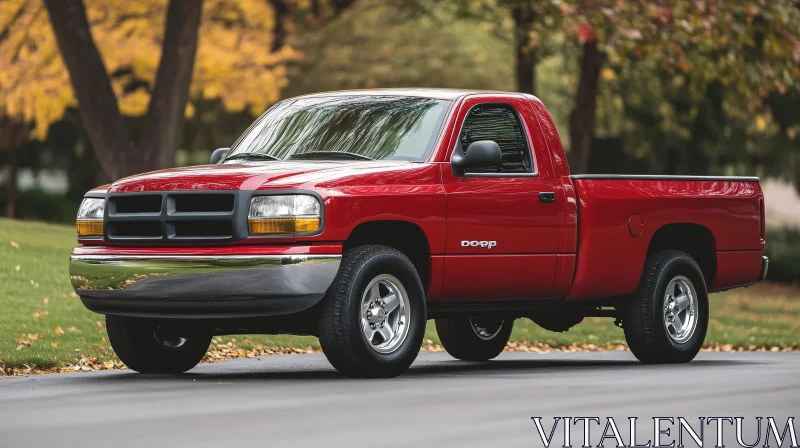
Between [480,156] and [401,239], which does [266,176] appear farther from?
[480,156]

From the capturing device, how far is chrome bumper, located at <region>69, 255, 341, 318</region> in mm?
10375

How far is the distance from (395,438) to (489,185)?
4018 millimetres

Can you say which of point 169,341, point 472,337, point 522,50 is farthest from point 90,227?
point 522,50

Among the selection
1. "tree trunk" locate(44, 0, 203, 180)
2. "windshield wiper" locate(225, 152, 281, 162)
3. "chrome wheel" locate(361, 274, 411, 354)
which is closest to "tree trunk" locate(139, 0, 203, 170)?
"tree trunk" locate(44, 0, 203, 180)

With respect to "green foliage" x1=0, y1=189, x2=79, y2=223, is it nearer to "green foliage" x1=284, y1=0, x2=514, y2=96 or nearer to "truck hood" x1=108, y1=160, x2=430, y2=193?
"green foliage" x1=284, y1=0, x2=514, y2=96

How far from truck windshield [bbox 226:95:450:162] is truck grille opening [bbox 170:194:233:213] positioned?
1.16m

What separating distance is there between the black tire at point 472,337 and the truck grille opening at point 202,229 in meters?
4.06

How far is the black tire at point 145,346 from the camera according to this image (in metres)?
11.8

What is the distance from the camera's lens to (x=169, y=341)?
40.0 ft

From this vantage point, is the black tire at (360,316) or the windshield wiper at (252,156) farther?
the windshield wiper at (252,156)

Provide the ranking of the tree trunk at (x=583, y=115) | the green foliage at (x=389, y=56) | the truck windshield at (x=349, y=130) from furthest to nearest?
the green foliage at (x=389, y=56) < the tree trunk at (x=583, y=115) < the truck windshield at (x=349, y=130)

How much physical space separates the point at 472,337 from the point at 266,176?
4.18 m

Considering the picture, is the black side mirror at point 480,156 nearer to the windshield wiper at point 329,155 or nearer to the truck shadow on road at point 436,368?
the windshield wiper at point 329,155

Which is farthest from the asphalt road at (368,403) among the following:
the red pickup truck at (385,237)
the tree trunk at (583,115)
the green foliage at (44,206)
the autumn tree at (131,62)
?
the green foliage at (44,206)
